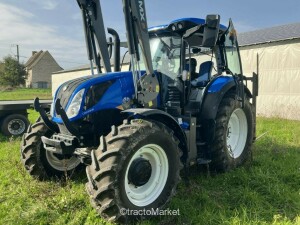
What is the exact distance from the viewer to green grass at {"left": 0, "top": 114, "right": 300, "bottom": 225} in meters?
3.60

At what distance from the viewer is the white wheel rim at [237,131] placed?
563 centimetres

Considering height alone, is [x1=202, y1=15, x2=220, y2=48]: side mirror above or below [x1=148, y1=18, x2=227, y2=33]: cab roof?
below

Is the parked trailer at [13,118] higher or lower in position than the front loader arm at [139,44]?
lower

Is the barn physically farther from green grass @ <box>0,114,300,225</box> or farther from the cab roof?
the cab roof

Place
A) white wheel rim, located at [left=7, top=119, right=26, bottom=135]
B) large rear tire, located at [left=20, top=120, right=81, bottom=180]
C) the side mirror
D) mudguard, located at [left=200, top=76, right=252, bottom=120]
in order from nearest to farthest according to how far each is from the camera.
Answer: the side mirror
large rear tire, located at [left=20, top=120, right=81, bottom=180]
mudguard, located at [left=200, top=76, right=252, bottom=120]
white wheel rim, located at [left=7, top=119, right=26, bottom=135]

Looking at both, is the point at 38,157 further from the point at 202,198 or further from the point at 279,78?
the point at 279,78

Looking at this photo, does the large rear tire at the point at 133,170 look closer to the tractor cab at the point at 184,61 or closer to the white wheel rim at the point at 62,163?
the tractor cab at the point at 184,61

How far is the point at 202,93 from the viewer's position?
504 centimetres

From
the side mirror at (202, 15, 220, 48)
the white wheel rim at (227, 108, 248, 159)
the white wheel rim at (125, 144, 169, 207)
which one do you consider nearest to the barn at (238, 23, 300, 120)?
the white wheel rim at (227, 108, 248, 159)

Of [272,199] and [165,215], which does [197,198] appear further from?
[272,199]

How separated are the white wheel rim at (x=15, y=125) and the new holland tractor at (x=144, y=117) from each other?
4.80 meters

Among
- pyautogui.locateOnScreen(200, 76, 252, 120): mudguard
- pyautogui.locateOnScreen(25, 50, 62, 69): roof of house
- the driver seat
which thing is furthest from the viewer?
pyautogui.locateOnScreen(25, 50, 62, 69): roof of house

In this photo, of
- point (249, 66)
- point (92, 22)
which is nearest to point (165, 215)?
point (92, 22)

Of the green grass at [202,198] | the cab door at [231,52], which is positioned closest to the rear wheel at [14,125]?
the green grass at [202,198]
